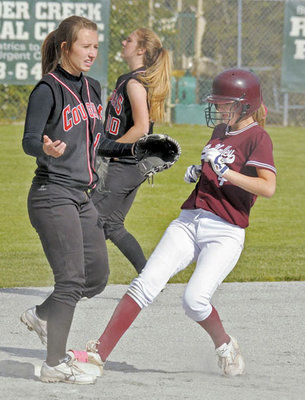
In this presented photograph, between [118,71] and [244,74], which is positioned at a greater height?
[244,74]

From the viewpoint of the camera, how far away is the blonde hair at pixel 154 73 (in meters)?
6.82

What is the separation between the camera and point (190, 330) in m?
5.99

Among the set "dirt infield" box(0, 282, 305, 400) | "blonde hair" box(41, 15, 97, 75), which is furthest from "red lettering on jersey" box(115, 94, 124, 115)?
"blonde hair" box(41, 15, 97, 75)

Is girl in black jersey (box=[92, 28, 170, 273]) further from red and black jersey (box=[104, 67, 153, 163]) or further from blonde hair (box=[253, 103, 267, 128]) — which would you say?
blonde hair (box=[253, 103, 267, 128])

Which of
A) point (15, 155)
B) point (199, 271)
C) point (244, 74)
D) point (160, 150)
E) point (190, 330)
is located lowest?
point (15, 155)

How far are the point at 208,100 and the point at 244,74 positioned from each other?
25 cm

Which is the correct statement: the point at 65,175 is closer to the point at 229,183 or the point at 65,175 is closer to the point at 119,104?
the point at 229,183

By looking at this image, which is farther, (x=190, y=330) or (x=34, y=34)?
(x=34, y=34)

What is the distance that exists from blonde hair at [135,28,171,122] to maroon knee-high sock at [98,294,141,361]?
2390 millimetres

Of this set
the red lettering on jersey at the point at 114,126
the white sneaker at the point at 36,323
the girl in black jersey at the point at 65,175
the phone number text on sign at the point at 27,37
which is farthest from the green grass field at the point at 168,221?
the girl in black jersey at the point at 65,175

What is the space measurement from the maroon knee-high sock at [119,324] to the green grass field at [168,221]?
9.41 ft

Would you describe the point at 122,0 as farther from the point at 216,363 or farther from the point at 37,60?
the point at 216,363

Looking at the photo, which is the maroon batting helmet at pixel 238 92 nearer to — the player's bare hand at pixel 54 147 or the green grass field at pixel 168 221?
the player's bare hand at pixel 54 147

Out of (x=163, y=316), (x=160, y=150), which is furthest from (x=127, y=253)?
(x=160, y=150)
